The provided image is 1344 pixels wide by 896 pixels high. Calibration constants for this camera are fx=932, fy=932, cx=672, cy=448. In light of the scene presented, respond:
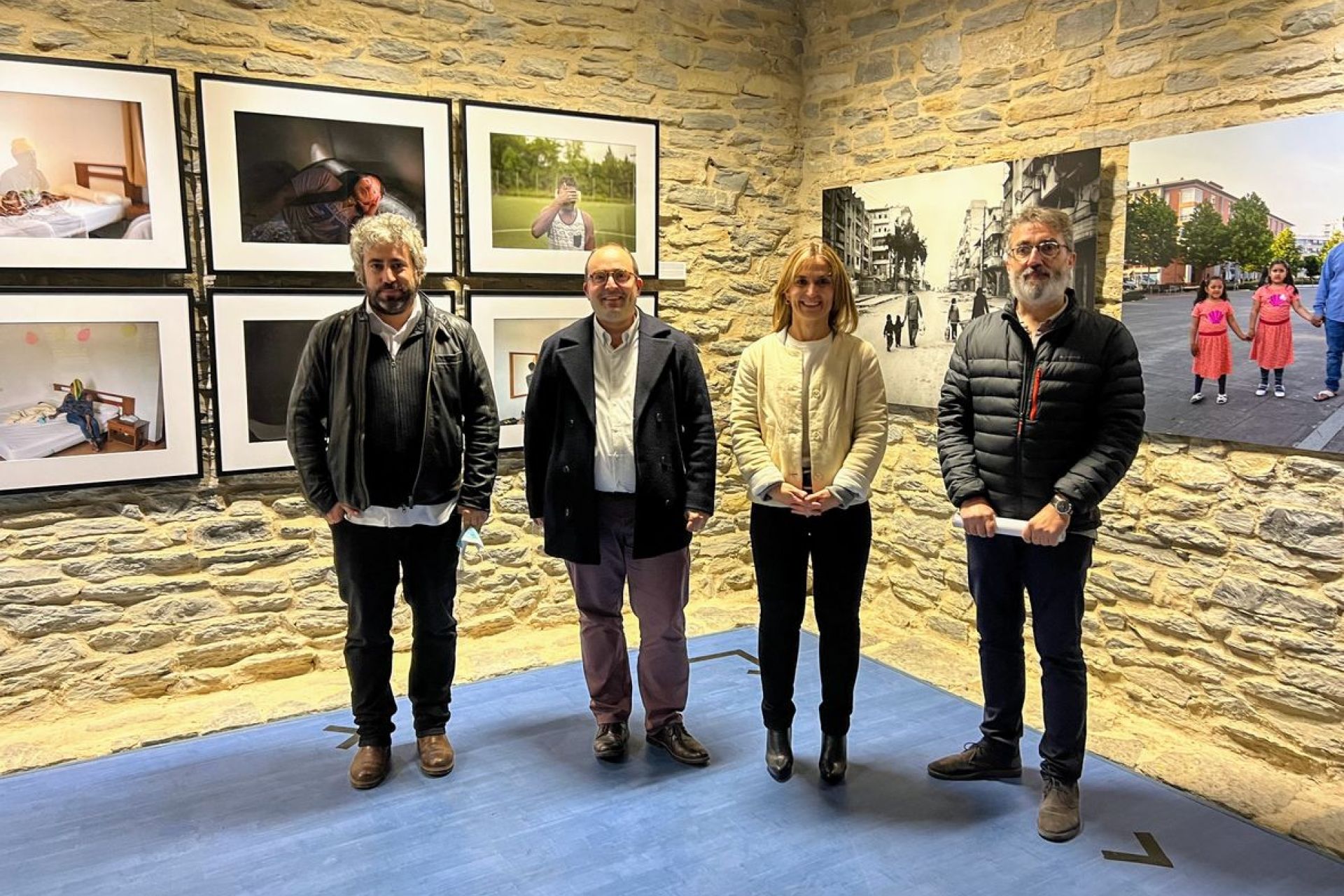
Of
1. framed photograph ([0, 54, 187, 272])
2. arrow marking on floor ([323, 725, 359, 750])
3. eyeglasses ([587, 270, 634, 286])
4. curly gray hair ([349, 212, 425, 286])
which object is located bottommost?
arrow marking on floor ([323, 725, 359, 750])

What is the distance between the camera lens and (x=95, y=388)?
10.7 feet

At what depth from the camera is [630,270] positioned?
109 inches

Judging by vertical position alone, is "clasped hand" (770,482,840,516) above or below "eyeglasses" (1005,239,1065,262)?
below

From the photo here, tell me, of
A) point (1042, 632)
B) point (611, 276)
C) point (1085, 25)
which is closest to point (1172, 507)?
point (1042, 632)

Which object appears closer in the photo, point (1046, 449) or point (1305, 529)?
point (1046, 449)

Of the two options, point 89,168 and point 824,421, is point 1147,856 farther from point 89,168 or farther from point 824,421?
point 89,168

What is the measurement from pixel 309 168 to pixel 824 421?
2206 millimetres

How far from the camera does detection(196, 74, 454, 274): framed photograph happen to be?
133 inches

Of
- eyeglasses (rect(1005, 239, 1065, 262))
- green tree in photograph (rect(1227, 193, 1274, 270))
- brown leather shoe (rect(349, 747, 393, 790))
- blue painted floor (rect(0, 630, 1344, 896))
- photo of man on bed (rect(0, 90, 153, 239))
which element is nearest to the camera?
blue painted floor (rect(0, 630, 1344, 896))

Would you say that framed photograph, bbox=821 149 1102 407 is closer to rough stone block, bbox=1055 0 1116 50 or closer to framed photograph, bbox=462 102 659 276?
rough stone block, bbox=1055 0 1116 50

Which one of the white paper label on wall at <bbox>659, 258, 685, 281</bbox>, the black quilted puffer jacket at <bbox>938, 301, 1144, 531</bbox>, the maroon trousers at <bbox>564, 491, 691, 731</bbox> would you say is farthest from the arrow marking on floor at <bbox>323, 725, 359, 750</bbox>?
the white paper label on wall at <bbox>659, 258, 685, 281</bbox>

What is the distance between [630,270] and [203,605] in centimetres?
215

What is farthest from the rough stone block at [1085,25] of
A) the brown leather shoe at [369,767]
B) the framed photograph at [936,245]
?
the brown leather shoe at [369,767]

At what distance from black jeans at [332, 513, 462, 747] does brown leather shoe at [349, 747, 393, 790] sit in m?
0.03
